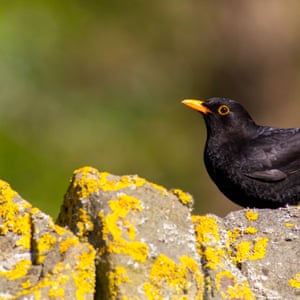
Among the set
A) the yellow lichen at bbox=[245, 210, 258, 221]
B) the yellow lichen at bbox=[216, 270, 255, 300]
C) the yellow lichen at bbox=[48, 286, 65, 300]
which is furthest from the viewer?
the yellow lichen at bbox=[245, 210, 258, 221]

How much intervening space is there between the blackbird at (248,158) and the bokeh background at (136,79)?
5984 mm

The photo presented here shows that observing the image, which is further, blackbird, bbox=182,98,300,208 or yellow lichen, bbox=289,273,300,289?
blackbird, bbox=182,98,300,208

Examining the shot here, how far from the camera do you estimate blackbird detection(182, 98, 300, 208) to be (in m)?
8.32

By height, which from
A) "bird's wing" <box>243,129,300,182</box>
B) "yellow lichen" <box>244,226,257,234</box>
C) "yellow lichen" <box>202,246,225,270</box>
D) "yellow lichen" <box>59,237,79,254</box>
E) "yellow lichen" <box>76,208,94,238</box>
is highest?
"bird's wing" <box>243,129,300,182</box>

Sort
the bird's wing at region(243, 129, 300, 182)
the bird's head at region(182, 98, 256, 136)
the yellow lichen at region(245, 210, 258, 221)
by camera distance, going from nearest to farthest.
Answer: the yellow lichen at region(245, 210, 258, 221), the bird's wing at region(243, 129, 300, 182), the bird's head at region(182, 98, 256, 136)

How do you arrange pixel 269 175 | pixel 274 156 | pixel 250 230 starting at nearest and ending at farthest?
pixel 250 230 < pixel 269 175 < pixel 274 156

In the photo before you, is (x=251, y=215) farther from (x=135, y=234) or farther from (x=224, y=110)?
(x=224, y=110)

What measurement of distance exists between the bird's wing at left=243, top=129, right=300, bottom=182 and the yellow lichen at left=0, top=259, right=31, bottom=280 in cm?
388

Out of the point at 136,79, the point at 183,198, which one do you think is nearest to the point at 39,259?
the point at 183,198

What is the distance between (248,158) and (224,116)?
838mm

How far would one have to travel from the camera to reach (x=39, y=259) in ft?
15.4

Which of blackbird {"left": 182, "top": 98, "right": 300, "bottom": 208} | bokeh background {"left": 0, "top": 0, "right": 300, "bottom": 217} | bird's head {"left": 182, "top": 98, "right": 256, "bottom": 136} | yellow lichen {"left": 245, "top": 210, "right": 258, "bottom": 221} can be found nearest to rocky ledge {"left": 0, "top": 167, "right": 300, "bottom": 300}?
yellow lichen {"left": 245, "top": 210, "right": 258, "bottom": 221}

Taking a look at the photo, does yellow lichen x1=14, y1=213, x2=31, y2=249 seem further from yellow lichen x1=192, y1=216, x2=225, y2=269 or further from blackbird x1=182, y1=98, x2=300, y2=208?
blackbird x1=182, y1=98, x2=300, y2=208

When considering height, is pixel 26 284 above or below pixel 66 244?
below
